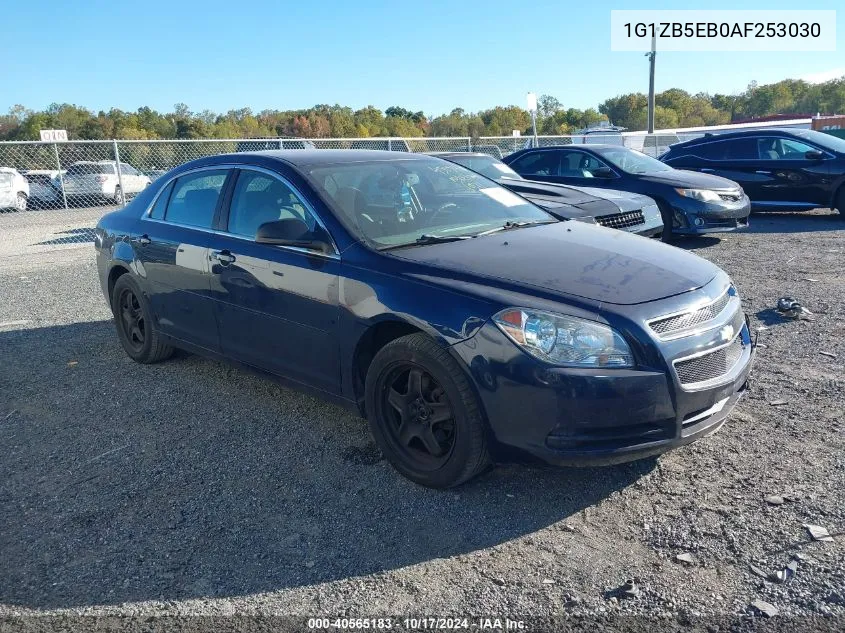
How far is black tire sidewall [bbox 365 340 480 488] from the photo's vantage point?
327 centimetres

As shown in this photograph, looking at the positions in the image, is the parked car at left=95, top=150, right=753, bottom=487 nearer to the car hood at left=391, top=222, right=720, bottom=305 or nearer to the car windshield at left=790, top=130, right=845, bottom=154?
the car hood at left=391, top=222, right=720, bottom=305

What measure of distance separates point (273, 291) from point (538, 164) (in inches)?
318

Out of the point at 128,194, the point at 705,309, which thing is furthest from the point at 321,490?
the point at 128,194

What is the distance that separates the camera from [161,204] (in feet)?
17.7

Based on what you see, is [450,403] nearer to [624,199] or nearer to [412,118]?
[624,199]

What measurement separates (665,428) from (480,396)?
816mm

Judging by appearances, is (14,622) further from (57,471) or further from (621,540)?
(621,540)

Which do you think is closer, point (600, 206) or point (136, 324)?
point (136, 324)

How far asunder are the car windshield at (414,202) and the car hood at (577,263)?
0.21 metres

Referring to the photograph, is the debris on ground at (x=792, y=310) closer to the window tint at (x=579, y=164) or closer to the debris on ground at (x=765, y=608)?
the debris on ground at (x=765, y=608)

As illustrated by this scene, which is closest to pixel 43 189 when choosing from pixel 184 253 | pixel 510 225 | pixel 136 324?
pixel 136 324

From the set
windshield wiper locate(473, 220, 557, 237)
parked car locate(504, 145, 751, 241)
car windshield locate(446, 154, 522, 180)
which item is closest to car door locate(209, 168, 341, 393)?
windshield wiper locate(473, 220, 557, 237)

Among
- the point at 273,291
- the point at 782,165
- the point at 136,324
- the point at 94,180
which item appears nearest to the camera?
the point at 273,291

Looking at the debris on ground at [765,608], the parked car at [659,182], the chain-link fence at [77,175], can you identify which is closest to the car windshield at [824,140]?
the parked car at [659,182]
